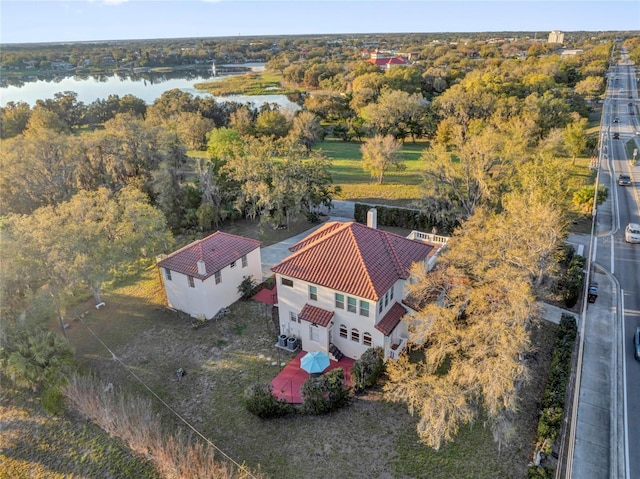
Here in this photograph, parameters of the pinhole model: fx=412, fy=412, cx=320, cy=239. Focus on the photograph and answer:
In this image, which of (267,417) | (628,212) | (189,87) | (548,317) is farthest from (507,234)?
(189,87)

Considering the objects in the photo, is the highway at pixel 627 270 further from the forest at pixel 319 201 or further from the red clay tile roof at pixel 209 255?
the red clay tile roof at pixel 209 255

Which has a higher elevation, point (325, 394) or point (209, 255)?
point (209, 255)

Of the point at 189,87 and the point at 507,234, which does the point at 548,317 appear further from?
the point at 189,87

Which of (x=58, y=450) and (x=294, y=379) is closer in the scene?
(x=58, y=450)

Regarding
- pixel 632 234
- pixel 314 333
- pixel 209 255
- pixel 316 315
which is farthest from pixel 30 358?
pixel 632 234

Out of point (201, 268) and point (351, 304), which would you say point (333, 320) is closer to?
point (351, 304)

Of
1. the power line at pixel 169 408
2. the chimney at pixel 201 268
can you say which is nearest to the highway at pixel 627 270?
→ the power line at pixel 169 408

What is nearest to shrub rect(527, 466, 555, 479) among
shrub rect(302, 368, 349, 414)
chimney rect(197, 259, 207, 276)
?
shrub rect(302, 368, 349, 414)

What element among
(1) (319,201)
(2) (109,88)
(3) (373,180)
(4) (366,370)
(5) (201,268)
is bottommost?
(4) (366,370)
